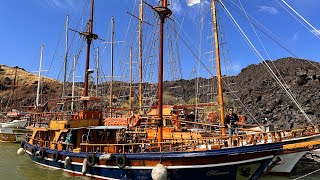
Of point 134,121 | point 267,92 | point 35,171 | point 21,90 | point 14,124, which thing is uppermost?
point 21,90

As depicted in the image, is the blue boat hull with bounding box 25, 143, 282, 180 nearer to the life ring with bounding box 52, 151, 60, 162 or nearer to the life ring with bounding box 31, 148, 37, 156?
the life ring with bounding box 52, 151, 60, 162

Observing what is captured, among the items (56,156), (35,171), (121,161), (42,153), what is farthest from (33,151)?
(121,161)

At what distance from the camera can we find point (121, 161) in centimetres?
1447

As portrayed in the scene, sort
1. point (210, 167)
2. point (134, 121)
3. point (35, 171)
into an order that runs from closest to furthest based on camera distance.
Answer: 1. point (210, 167)
2. point (134, 121)
3. point (35, 171)

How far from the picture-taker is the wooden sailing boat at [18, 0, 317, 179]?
12.4 metres

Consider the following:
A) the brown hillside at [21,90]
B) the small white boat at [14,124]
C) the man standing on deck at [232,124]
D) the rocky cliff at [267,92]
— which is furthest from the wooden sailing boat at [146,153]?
the brown hillside at [21,90]

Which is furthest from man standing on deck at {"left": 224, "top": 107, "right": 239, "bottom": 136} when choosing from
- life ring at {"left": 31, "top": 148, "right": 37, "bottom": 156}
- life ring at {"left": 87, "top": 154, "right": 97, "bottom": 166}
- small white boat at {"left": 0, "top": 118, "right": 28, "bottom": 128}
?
small white boat at {"left": 0, "top": 118, "right": 28, "bottom": 128}

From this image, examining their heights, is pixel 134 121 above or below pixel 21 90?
below

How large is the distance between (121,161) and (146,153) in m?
1.55

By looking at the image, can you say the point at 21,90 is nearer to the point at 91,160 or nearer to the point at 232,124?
the point at 91,160

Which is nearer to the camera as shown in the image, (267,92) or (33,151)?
(33,151)

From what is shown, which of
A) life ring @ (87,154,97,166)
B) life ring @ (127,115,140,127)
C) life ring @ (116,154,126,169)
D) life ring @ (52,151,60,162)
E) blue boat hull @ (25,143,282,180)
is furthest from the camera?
life ring @ (52,151,60,162)

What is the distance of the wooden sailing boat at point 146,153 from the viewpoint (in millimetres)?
12352

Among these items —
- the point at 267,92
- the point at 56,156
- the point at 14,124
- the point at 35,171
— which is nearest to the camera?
the point at 56,156
